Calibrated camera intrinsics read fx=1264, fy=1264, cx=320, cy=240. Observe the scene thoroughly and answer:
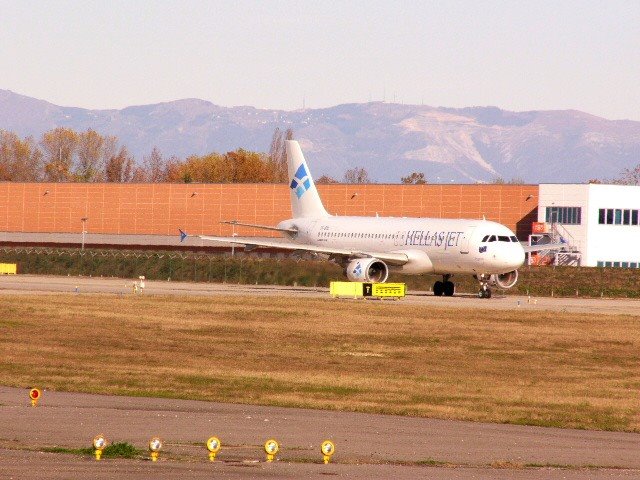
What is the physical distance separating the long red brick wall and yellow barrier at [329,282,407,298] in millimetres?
40709

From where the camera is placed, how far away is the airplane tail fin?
84312 mm

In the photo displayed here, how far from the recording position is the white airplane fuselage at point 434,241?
69000mm

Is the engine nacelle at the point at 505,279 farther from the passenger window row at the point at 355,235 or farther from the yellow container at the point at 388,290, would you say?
the yellow container at the point at 388,290

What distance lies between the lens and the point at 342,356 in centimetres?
3859

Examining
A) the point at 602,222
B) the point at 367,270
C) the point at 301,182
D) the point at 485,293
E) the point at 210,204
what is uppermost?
the point at 301,182

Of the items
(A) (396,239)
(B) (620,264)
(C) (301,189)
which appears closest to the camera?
(A) (396,239)

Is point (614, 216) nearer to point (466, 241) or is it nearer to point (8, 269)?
point (466, 241)

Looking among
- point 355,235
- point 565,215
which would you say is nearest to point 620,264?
point 565,215

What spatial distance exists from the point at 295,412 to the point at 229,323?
2379 cm

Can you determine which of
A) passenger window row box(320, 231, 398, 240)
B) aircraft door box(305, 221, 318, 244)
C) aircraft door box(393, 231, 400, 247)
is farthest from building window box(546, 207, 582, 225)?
aircraft door box(393, 231, 400, 247)

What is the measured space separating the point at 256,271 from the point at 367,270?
20474 millimetres

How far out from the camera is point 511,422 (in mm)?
25375

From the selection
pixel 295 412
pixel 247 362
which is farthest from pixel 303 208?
pixel 295 412

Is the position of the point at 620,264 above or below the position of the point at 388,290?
above
